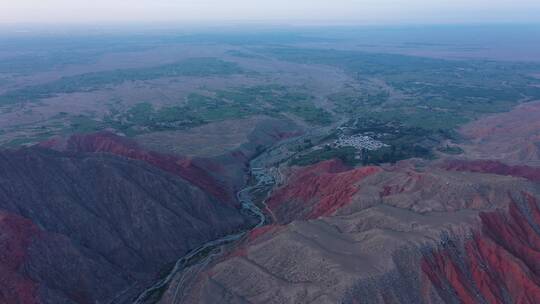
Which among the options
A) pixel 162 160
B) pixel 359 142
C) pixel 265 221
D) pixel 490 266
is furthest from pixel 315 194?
pixel 359 142

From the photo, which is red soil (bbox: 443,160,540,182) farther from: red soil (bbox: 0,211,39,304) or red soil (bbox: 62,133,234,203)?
red soil (bbox: 0,211,39,304)

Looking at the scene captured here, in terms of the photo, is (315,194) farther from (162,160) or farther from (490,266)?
(490,266)

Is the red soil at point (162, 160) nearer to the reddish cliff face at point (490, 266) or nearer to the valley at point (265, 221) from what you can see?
the valley at point (265, 221)

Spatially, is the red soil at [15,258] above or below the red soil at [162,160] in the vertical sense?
above

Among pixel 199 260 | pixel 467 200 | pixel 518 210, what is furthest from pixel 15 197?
pixel 518 210

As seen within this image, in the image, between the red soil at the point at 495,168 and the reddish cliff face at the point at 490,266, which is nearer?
the reddish cliff face at the point at 490,266

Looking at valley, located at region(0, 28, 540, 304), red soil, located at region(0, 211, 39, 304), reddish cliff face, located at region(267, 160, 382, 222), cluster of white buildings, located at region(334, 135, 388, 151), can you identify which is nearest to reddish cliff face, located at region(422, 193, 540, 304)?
valley, located at region(0, 28, 540, 304)

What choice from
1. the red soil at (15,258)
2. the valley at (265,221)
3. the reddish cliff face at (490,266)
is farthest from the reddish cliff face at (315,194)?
the red soil at (15,258)
